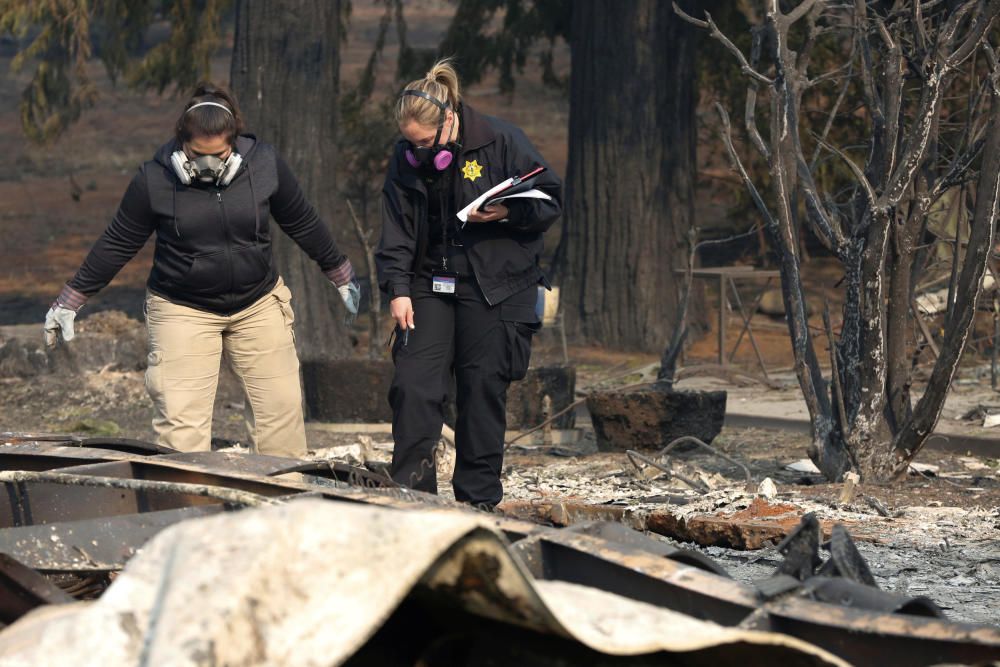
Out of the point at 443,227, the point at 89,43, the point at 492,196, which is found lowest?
the point at 443,227

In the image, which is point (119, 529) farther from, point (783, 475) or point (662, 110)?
point (662, 110)

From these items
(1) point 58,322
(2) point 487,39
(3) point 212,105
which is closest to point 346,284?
(3) point 212,105

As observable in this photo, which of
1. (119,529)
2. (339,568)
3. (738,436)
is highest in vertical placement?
(339,568)

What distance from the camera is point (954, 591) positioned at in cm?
482

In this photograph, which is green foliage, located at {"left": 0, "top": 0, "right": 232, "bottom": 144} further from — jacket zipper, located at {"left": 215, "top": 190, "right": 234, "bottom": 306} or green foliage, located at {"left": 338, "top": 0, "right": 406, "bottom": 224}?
jacket zipper, located at {"left": 215, "top": 190, "right": 234, "bottom": 306}

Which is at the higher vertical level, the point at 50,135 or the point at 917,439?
the point at 50,135

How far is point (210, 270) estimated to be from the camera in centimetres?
562

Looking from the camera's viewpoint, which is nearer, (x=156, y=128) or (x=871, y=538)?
(x=871, y=538)

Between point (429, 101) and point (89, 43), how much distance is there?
28.7 feet

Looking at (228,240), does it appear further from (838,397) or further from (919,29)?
(919,29)

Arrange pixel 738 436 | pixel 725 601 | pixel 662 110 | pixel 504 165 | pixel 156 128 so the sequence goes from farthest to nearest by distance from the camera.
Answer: pixel 156 128 < pixel 662 110 < pixel 738 436 < pixel 504 165 < pixel 725 601

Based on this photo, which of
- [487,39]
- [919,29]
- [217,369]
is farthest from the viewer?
[487,39]

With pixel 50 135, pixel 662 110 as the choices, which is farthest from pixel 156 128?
pixel 662 110

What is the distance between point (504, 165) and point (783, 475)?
2.83 meters
